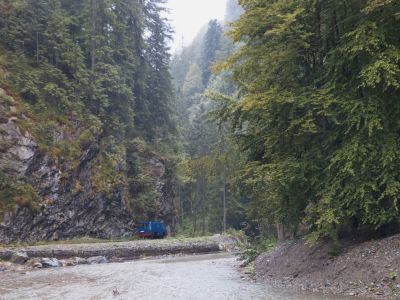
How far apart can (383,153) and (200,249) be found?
27.3 meters


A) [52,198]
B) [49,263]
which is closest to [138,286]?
[49,263]

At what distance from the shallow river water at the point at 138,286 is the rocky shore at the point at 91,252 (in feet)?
14.1

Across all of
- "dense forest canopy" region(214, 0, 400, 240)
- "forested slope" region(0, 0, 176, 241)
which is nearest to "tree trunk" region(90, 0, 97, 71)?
"forested slope" region(0, 0, 176, 241)

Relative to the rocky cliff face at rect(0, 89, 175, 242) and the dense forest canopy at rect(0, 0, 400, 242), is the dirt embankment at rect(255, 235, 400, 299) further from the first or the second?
the rocky cliff face at rect(0, 89, 175, 242)

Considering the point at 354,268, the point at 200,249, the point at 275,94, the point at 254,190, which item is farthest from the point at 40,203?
the point at 354,268

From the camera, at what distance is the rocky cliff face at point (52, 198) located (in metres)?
31.0

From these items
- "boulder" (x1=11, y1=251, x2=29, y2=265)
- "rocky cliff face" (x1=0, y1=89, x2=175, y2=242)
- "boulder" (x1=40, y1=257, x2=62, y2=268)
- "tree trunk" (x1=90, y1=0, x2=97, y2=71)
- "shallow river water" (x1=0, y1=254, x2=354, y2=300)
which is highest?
"tree trunk" (x1=90, y1=0, x2=97, y2=71)

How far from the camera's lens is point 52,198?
1345 inches

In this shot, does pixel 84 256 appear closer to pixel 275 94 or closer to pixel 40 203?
pixel 40 203

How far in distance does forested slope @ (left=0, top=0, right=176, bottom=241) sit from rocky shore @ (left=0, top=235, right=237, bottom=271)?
164 inches

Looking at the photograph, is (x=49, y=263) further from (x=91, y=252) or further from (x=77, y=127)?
(x=77, y=127)

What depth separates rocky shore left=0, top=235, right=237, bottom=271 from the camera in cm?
2408

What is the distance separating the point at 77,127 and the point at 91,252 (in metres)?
14.0

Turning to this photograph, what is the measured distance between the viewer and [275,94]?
14469mm
